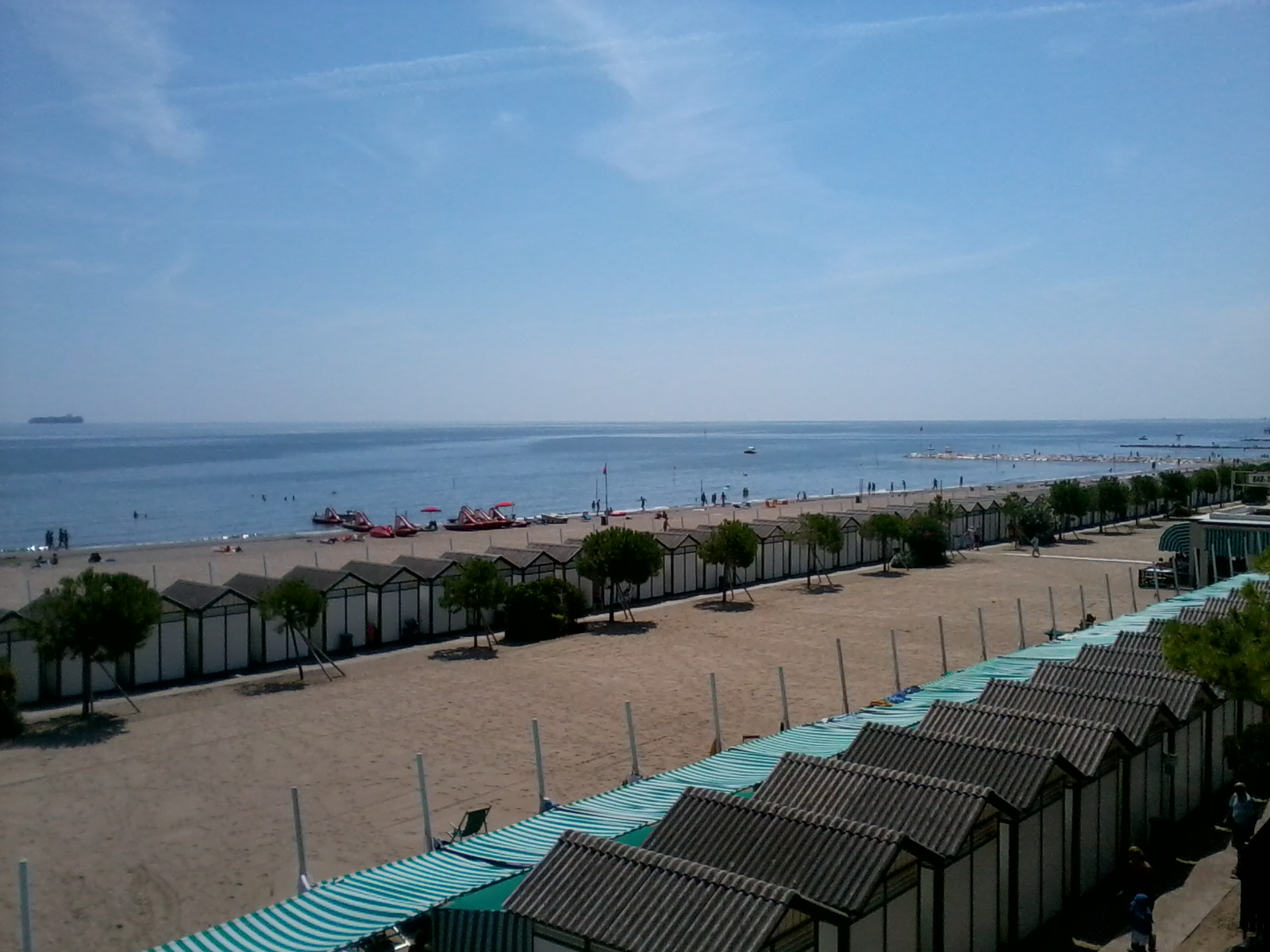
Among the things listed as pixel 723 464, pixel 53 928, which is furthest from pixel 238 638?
pixel 723 464

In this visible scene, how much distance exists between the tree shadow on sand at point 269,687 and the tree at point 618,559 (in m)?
9.64

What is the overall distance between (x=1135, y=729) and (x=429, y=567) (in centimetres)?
2116

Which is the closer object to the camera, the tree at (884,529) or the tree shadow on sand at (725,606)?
the tree shadow on sand at (725,606)

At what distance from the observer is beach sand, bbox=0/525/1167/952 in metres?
13.0

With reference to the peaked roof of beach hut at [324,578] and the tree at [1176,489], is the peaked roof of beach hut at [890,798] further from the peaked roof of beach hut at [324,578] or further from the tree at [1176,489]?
the tree at [1176,489]

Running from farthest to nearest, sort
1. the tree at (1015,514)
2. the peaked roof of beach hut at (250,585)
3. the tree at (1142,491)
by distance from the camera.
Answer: the tree at (1142,491), the tree at (1015,514), the peaked roof of beach hut at (250,585)

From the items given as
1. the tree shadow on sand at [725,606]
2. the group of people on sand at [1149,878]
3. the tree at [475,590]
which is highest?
the tree at [475,590]

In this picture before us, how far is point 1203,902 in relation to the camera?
11.3m

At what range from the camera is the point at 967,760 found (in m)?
10.9

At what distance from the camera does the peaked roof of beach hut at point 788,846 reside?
8.23 metres

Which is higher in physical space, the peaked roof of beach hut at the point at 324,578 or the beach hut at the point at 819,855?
the peaked roof of beach hut at the point at 324,578

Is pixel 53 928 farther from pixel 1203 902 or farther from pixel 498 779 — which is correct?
pixel 1203 902

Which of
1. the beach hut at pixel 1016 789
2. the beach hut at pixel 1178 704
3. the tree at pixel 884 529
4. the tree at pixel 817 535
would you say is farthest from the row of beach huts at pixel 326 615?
the beach hut at pixel 1178 704

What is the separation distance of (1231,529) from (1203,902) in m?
24.4
